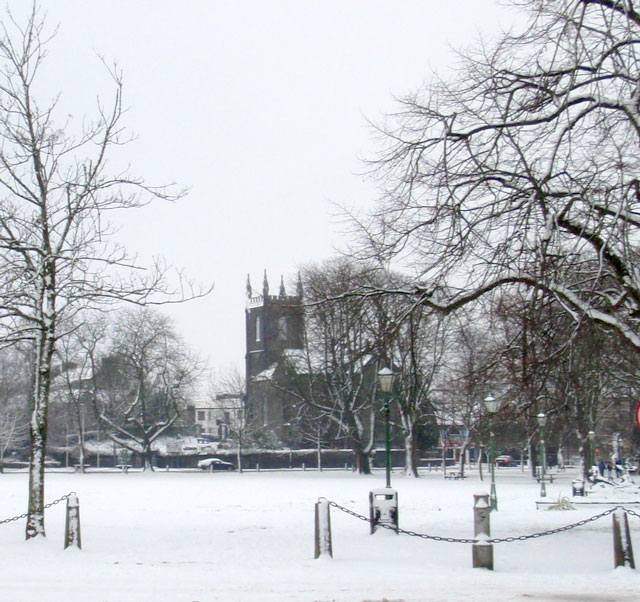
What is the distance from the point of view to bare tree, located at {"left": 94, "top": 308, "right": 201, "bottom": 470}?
72062mm

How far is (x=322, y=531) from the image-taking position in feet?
47.3

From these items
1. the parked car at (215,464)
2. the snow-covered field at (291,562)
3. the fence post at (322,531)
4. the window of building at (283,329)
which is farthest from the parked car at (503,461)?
the fence post at (322,531)

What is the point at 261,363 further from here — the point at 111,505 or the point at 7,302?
the point at 7,302

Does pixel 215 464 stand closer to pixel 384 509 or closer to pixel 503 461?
pixel 503 461

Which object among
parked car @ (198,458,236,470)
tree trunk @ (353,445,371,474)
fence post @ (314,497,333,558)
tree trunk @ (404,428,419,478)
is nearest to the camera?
fence post @ (314,497,333,558)

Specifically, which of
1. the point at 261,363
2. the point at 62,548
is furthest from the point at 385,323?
the point at 261,363

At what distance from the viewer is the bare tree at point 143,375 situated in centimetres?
7206

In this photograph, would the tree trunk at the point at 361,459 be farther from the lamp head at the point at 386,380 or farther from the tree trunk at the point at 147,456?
the lamp head at the point at 386,380

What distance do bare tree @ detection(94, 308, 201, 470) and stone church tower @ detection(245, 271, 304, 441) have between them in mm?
A: 7364

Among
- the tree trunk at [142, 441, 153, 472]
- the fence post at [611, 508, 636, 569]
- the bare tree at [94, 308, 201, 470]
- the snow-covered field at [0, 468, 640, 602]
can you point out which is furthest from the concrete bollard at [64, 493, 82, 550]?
the tree trunk at [142, 441, 153, 472]

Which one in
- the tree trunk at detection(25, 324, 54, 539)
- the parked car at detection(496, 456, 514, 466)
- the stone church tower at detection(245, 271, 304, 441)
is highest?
the stone church tower at detection(245, 271, 304, 441)

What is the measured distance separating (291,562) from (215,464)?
6962cm

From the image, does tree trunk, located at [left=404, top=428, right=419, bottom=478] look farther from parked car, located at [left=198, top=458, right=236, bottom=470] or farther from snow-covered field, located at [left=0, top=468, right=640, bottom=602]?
snow-covered field, located at [left=0, top=468, right=640, bottom=602]

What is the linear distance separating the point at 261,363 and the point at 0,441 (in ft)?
136
